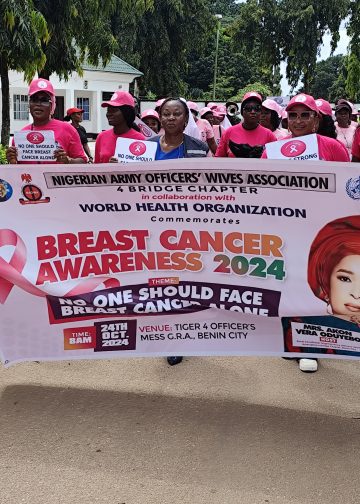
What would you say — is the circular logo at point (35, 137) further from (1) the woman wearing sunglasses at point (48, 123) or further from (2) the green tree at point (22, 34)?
(2) the green tree at point (22, 34)

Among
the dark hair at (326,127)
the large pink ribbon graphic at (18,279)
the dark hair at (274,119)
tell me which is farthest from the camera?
the dark hair at (274,119)

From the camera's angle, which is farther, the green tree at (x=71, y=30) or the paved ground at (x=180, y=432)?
the green tree at (x=71, y=30)

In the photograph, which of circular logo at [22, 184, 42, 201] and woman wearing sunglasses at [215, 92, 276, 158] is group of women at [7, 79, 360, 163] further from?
circular logo at [22, 184, 42, 201]

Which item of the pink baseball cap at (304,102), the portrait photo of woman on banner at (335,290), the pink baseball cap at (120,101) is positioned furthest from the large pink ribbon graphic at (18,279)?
the pink baseball cap at (304,102)

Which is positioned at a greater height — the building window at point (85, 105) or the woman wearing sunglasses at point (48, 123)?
the woman wearing sunglasses at point (48, 123)

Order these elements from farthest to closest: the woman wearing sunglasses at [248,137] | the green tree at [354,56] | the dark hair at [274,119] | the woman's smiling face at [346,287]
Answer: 1. the green tree at [354,56]
2. the dark hair at [274,119]
3. the woman wearing sunglasses at [248,137]
4. the woman's smiling face at [346,287]

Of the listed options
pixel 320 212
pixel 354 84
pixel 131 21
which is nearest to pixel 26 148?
pixel 320 212

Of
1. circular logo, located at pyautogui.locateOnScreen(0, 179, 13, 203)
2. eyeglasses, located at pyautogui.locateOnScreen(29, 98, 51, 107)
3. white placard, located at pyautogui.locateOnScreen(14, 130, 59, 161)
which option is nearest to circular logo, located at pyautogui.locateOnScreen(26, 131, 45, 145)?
white placard, located at pyautogui.locateOnScreen(14, 130, 59, 161)

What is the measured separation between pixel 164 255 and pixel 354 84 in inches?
885

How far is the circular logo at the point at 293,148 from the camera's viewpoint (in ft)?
13.2

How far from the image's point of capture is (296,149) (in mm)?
4031

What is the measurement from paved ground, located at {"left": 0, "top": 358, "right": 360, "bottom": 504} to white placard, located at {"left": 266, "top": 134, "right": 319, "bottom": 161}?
156 centimetres

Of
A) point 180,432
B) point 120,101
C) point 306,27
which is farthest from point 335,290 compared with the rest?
point 306,27

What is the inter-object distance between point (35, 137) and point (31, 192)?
983mm
